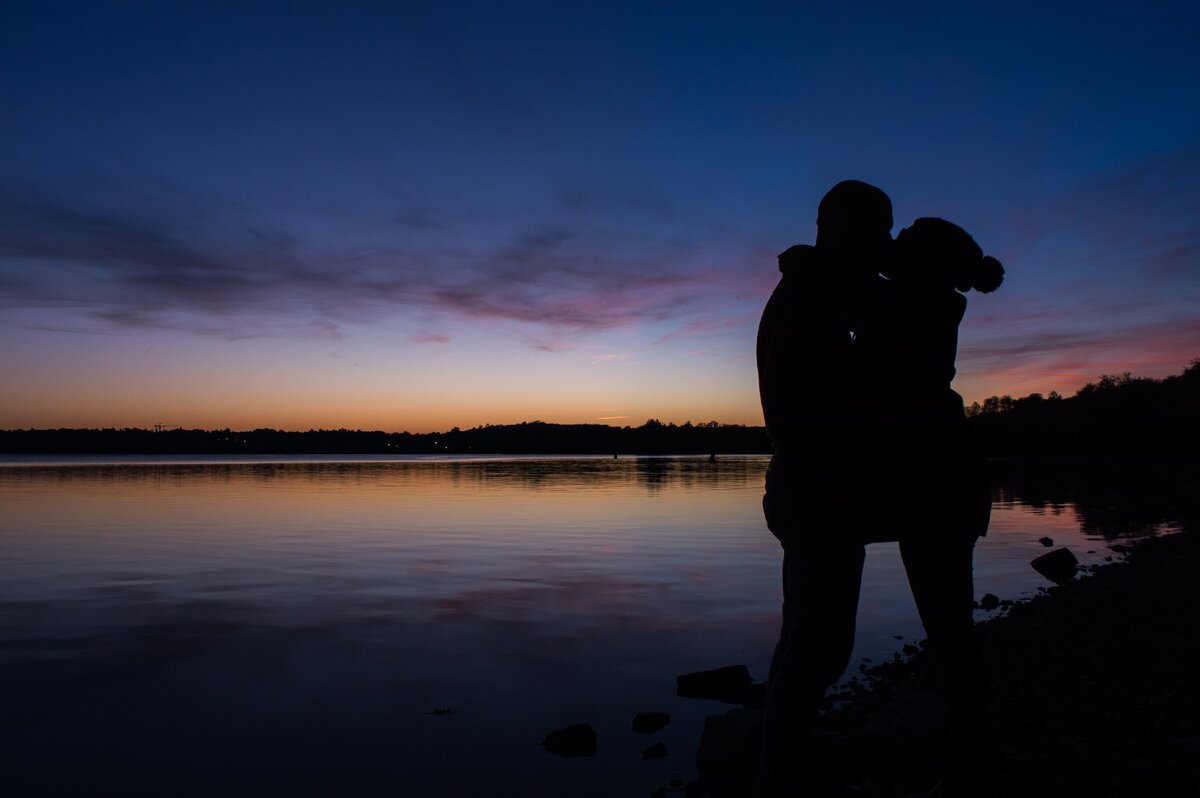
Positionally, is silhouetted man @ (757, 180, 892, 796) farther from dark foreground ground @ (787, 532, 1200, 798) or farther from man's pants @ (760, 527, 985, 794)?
dark foreground ground @ (787, 532, 1200, 798)

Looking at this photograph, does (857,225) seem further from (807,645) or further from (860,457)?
(807,645)

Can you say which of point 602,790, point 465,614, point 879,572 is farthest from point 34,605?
point 879,572

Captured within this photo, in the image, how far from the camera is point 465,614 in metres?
14.0

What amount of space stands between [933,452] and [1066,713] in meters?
4.27

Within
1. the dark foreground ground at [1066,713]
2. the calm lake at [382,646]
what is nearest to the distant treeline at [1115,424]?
the calm lake at [382,646]

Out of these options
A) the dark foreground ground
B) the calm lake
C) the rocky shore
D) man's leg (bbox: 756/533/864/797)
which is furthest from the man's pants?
the calm lake

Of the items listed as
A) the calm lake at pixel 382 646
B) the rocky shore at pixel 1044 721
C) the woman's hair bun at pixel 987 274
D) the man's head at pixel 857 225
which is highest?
the man's head at pixel 857 225

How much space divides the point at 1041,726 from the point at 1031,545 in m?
19.2

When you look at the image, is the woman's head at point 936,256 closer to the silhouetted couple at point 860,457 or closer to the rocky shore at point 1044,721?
the silhouetted couple at point 860,457

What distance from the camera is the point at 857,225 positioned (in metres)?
3.50

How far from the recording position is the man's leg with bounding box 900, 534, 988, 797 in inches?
130

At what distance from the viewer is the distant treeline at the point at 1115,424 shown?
9256cm

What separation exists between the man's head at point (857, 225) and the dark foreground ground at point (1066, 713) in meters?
2.68

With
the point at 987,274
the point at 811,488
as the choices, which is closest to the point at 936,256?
the point at 987,274
